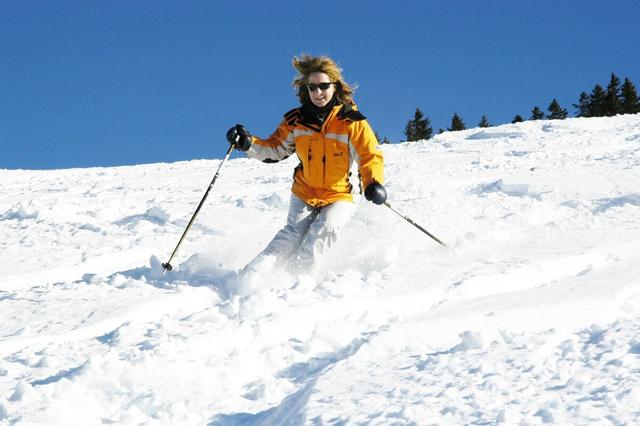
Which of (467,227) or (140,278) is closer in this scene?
(140,278)

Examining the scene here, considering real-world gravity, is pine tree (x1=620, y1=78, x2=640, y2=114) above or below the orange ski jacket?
above

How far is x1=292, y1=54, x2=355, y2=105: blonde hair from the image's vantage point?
518 centimetres

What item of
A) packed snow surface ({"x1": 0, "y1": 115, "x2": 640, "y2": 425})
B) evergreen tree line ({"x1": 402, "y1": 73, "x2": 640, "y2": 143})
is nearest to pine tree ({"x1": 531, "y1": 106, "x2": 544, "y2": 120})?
evergreen tree line ({"x1": 402, "y1": 73, "x2": 640, "y2": 143})

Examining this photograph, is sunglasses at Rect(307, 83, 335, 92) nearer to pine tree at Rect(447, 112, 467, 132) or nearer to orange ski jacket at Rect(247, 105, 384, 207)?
orange ski jacket at Rect(247, 105, 384, 207)

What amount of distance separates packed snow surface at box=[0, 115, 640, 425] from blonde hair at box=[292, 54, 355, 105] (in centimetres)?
129

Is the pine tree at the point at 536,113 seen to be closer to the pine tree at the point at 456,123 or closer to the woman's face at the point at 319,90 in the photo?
the pine tree at the point at 456,123

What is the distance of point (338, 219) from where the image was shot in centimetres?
498

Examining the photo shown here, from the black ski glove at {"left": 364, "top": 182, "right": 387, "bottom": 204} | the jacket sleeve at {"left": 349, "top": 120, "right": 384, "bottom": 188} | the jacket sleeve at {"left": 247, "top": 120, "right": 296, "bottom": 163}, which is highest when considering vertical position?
the jacket sleeve at {"left": 247, "top": 120, "right": 296, "bottom": 163}

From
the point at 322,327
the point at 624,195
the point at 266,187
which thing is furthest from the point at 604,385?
the point at 266,187

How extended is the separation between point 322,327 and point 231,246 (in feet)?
8.09

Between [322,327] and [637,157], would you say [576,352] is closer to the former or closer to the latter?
[322,327]

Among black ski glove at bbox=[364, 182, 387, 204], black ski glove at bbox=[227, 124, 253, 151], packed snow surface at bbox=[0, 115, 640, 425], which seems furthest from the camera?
black ski glove at bbox=[227, 124, 253, 151]

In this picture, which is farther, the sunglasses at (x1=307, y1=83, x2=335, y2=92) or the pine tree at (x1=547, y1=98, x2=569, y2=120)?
the pine tree at (x1=547, y1=98, x2=569, y2=120)

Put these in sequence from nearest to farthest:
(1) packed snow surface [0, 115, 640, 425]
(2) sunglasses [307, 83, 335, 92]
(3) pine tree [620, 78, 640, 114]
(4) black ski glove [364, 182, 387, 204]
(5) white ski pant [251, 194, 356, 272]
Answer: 1. (1) packed snow surface [0, 115, 640, 425]
2. (4) black ski glove [364, 182, 387, 204]
3. (5) white ski pant [251, 194, 356, 272]
4. (2) sunglasses [307, 83, 335, 92]
5. (3) pine tree [620, 78, 640, 114]
